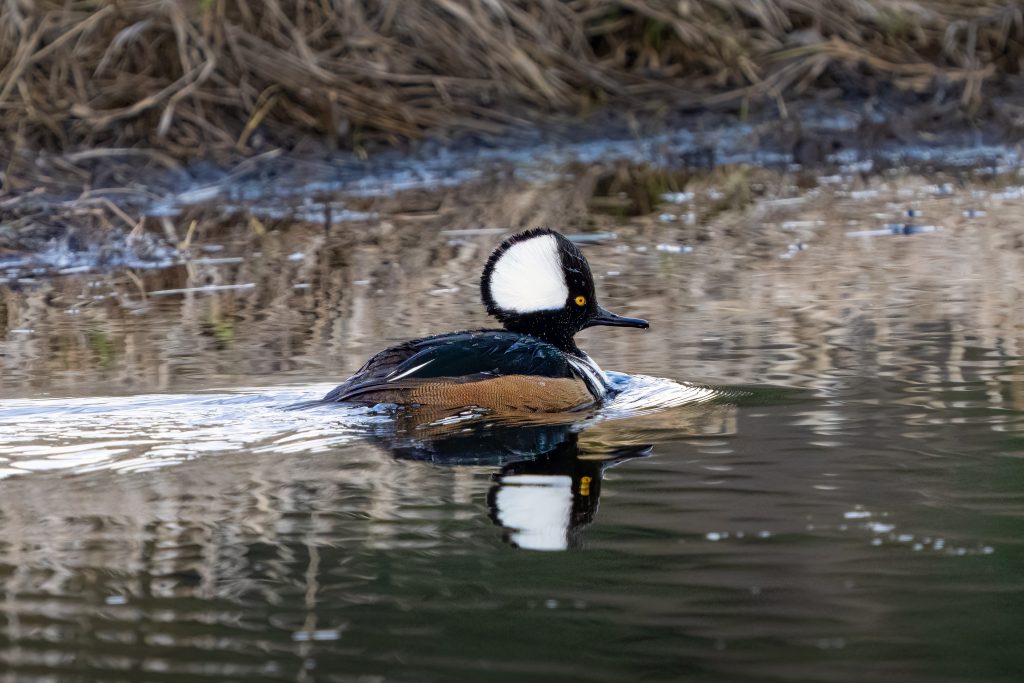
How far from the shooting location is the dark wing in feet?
18.1

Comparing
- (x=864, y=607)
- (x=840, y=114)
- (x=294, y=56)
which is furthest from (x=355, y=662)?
(x=840, y=114)

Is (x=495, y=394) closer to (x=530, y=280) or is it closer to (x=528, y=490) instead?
(x=530, y=280)

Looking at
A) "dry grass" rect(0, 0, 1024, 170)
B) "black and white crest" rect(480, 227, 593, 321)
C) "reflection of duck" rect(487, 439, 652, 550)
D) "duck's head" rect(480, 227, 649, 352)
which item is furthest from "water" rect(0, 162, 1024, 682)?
"dry grass" rect(0, 0, 1024, 170)

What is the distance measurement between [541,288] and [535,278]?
48mm

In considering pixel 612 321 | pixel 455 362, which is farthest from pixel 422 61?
pixel 455 362

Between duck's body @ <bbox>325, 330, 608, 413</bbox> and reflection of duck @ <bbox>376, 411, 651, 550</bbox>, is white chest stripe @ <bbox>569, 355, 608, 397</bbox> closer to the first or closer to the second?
duck's body @ <bbox>325, 330, 608, 413</bbox>

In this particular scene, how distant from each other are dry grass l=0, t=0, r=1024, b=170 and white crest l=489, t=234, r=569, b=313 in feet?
20.8

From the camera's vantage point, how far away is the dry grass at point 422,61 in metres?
12.6

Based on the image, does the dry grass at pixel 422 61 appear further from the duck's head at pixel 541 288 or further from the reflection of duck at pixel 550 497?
the reflection of duck at pixel 550 497

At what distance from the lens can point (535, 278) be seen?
6.38 m

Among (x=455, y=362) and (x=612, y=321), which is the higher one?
(x=612, y=321)

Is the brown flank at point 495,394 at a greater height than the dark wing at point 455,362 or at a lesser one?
lesser

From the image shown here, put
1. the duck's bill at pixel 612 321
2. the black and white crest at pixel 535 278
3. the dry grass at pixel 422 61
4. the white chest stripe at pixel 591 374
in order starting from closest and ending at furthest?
1. the white chest stripe at pixel 591 374
2. the black and white crest at pixel 535 278
3. the duck's bill at pixel 612 321
4. the dry grass at pixel 422 61

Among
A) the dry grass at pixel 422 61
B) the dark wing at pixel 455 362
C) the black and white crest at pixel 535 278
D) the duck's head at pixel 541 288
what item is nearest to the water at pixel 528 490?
the dark wing at pixel 455 362
